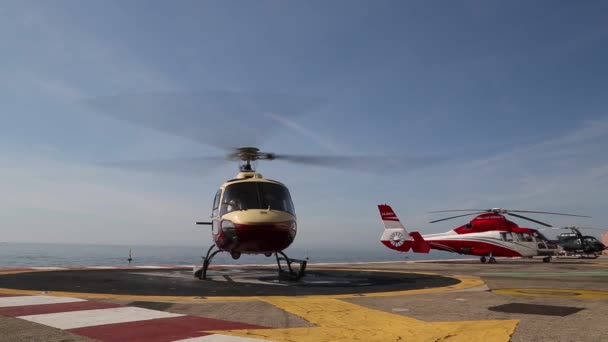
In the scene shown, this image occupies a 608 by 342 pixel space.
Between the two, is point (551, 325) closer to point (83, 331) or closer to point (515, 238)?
point (83, 331)

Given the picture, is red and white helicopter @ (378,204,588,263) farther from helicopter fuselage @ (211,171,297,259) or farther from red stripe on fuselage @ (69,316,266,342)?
red stripe on fuselage @ (69,316,266,342)

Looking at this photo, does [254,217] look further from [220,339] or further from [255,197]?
Answer: [220,339]

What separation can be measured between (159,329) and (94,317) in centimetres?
150

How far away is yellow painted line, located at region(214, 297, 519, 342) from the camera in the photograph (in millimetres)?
5414

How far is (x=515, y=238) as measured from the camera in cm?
3197

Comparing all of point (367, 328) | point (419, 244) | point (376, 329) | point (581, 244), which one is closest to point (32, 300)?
point (367, 328)

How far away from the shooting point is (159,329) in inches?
229

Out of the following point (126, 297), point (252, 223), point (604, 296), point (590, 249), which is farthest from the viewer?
point (590, 249)

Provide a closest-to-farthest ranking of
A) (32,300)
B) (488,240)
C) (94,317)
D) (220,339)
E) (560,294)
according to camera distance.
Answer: (220,339)
(94,317)
(32,300)
(560,294)
(488,240)

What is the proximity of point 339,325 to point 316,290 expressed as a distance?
5.08 metres

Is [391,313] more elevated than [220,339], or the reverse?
[220,339]

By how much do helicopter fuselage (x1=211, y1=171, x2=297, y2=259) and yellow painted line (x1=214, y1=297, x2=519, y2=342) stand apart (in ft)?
19.5

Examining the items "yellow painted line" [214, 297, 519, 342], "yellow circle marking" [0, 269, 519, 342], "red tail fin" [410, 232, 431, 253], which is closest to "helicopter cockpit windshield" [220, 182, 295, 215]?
"yellow circle marking" [0, 269, 519, 342]

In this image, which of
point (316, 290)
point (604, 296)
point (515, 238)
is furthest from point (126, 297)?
point (515, 238)
